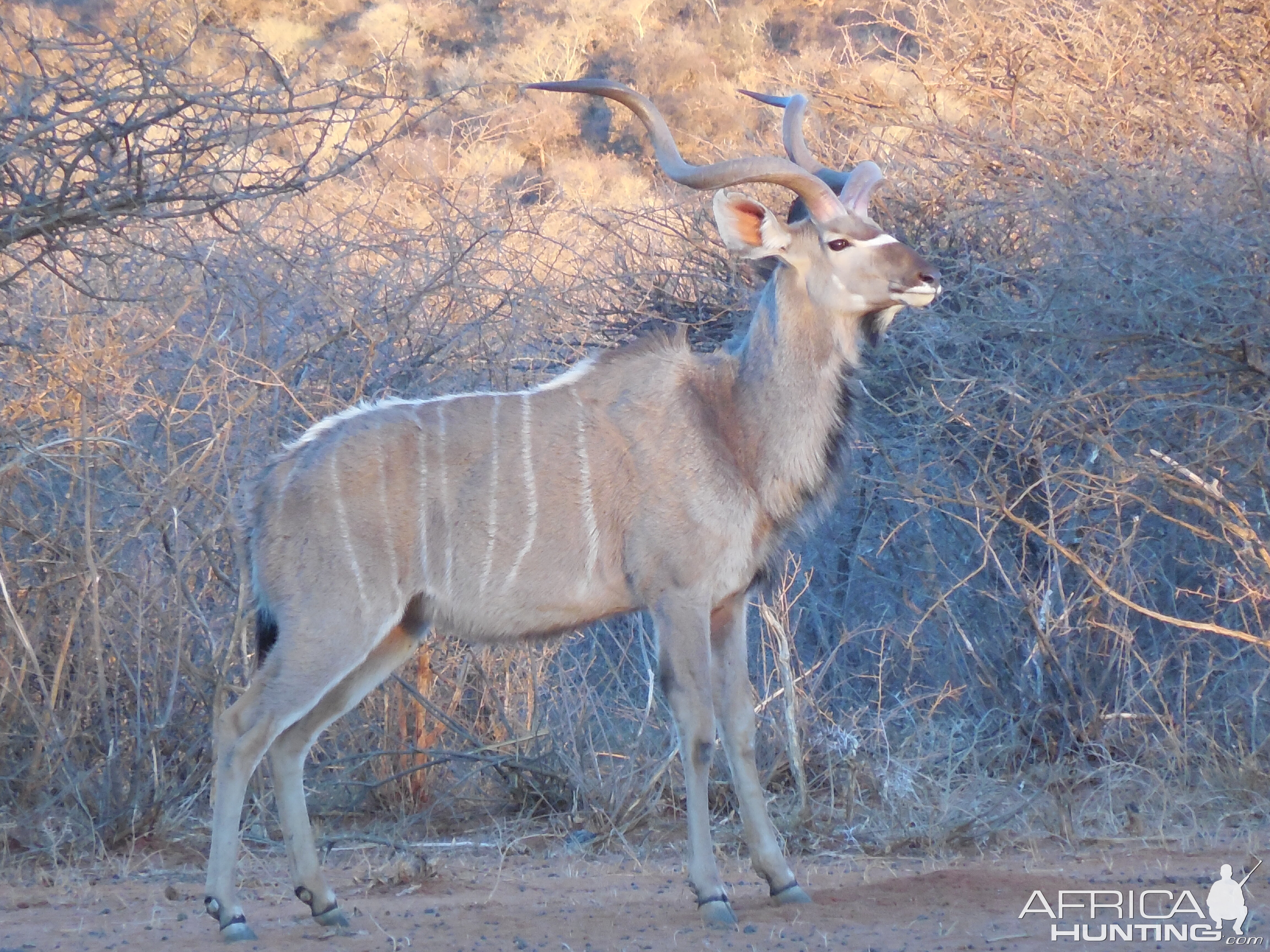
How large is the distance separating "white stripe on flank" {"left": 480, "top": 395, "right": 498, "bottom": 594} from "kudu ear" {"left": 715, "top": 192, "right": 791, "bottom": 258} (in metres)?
0.83

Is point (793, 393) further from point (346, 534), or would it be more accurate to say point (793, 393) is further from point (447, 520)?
point (346, 534)

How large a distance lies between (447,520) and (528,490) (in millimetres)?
236

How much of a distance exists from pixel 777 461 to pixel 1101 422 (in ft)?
6.30

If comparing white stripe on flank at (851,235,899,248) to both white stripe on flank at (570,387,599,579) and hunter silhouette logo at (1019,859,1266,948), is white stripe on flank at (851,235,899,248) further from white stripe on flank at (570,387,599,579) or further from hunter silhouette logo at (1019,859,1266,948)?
hunter silhouette logo at (1019,859,1266,948)

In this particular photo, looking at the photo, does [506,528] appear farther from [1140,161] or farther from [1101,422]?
[1140,161]

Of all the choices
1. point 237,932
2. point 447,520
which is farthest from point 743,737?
point 237,932

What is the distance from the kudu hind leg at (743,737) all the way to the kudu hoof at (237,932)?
1259 mm

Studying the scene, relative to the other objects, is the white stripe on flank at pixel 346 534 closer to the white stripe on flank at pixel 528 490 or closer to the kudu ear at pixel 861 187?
the white stripe on flank at pixel 528 490

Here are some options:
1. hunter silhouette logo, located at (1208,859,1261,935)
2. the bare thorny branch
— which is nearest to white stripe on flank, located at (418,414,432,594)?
the bare thorny branch

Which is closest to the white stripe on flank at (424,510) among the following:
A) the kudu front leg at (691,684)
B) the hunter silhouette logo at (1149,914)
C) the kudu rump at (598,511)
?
the kudu rump at (598,511)

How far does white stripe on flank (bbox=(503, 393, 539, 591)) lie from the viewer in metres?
4.08

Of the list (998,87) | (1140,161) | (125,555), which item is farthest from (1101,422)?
(125,555)

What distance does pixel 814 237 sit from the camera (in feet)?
14.3

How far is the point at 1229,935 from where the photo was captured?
3.38 meters
